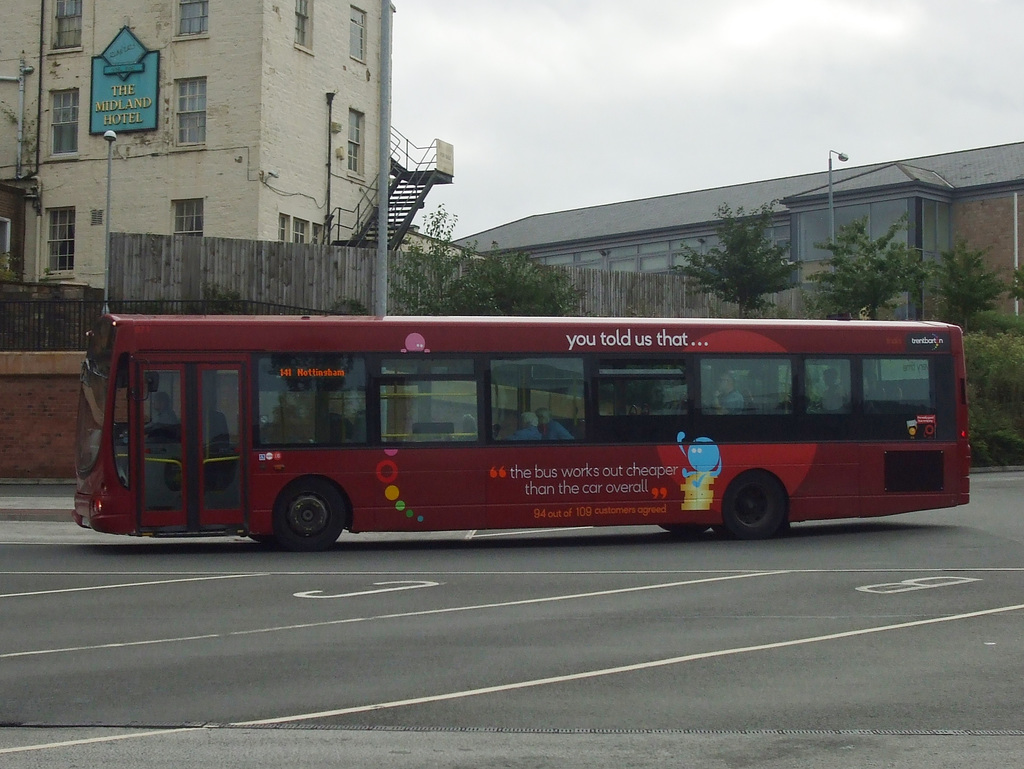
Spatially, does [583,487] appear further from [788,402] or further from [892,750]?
[892,750]

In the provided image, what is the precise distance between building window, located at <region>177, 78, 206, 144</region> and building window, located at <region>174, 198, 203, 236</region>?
1.73 m

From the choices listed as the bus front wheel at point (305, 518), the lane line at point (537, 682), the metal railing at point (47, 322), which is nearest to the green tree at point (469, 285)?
the metal railing at point (47, 322)

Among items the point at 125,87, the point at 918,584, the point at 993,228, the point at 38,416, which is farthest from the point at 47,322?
the point at 993,228

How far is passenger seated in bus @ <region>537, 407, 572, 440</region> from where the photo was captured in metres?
17.0

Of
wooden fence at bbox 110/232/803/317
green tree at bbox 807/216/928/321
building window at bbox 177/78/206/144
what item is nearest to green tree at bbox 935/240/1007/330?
green tree at bbox 807/216/928/321

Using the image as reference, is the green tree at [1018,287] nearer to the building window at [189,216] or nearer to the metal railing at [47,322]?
the building window at [189,216]

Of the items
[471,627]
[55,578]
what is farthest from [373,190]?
[471,627]

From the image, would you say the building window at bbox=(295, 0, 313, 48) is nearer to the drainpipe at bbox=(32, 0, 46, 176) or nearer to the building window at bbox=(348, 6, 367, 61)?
the building window at bbox=(348, 6, 367, 61)

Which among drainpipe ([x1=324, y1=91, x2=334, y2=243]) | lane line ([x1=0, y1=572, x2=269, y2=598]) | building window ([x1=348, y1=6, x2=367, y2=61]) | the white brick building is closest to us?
lane line ([x1=0, y1=572, x2=269, y2=598])

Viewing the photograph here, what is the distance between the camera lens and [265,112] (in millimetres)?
36156

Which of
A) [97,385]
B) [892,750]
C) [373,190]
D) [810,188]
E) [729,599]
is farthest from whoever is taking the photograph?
[810,188]

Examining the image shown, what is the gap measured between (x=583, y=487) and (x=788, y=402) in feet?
10.3

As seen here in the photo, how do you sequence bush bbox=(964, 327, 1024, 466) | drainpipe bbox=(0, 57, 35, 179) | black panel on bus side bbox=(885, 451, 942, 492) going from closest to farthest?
black panel on bus side bbox=(885, 451, 942, 492) < bush bbox=(964, 327, 1024, 466) < drainpipe bbox=(0, 57, 35, 179)

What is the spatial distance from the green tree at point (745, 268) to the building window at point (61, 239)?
60.2ft
